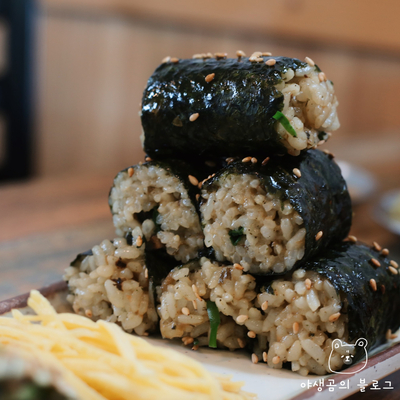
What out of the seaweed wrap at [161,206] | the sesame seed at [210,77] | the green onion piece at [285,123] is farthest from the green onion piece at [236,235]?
the sesame seed at [210,77]

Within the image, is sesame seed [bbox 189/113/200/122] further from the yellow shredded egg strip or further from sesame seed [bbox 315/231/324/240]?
the yellow shredded egg strip

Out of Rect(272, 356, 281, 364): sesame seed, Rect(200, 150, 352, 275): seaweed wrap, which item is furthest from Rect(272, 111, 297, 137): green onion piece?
Rect(272, 356, 281, 364): sesame seed

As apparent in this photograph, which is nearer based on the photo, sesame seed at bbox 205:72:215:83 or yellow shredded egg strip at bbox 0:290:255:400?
yellow shredded egg strip at bbox 0:290:255:400

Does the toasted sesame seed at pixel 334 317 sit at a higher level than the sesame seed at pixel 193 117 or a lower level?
lower

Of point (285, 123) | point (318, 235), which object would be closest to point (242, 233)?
point (318, 235)

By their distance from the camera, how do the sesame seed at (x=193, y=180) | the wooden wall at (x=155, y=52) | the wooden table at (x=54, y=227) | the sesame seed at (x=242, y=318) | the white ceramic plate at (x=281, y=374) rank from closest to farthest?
the white ceramic plate at (x=281, y=374)
the sesame seed at (x=242, y=318)
the sesame seed at (x=193, y=180)
the wooden table at (x=54, y=227)
the wooden wall at (x=155, y=52)

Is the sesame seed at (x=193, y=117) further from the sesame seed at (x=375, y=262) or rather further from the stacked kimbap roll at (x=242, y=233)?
the sesame seed at (x=375, y=262)
